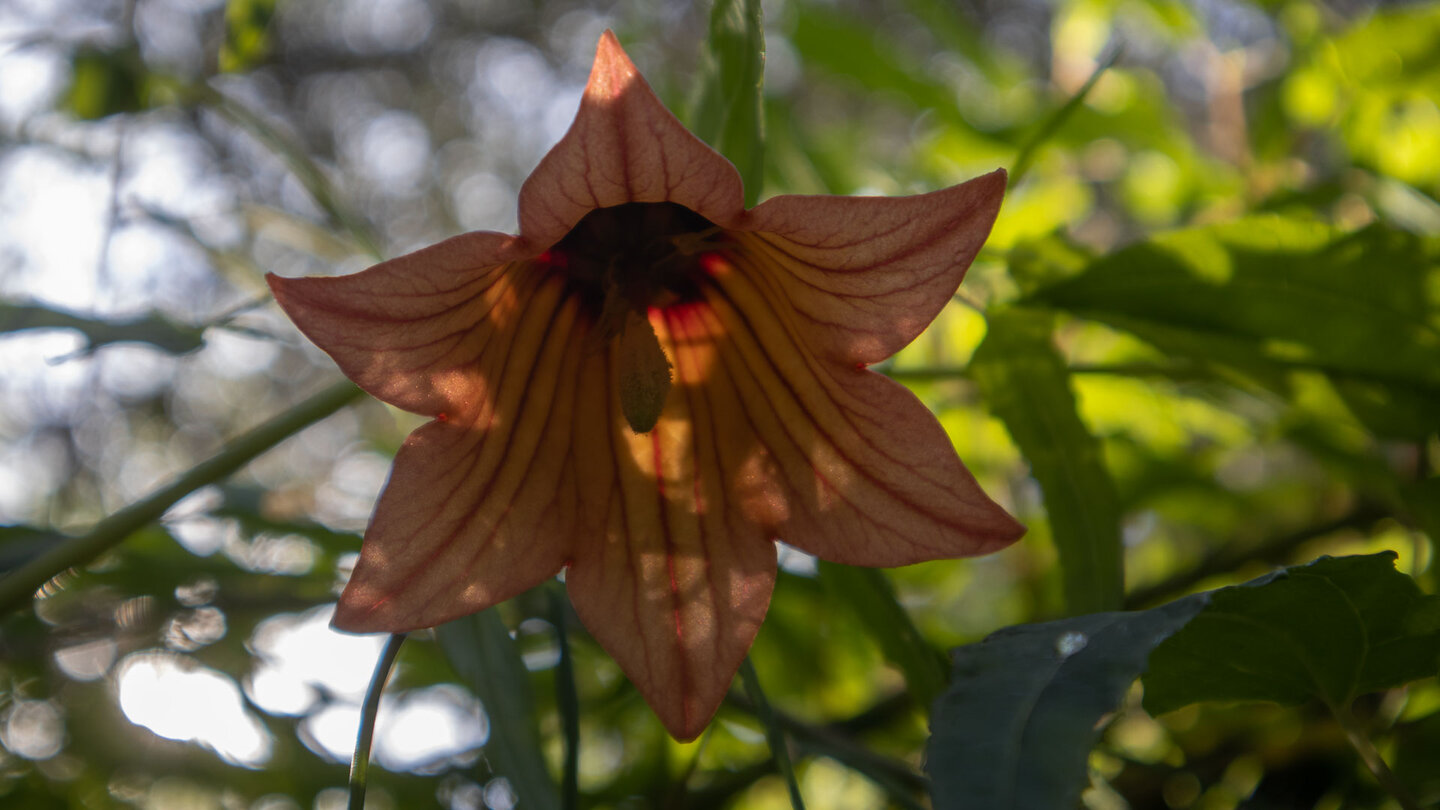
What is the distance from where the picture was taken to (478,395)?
2.52ft

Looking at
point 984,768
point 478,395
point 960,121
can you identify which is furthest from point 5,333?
point 960,121

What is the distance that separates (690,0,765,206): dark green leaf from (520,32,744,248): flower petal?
0.13 m

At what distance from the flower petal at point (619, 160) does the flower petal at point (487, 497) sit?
18cm

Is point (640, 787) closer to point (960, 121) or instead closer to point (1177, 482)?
point (1177, 482)

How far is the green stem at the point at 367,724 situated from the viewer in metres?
0.62

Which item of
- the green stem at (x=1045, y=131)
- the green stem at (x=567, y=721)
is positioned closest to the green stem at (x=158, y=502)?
the green stem at (x=567, y=721)

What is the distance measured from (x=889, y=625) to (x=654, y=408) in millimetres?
260

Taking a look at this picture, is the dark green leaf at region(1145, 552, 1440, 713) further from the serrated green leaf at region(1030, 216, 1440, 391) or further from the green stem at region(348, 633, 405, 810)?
the green stem at region(348, 633, 405, 810)

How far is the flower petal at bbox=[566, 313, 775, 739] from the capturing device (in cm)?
69

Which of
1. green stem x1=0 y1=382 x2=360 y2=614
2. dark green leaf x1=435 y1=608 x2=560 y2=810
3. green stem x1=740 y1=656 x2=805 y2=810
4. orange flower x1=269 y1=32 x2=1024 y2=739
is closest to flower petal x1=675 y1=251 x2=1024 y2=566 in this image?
orange flower x1=269 y1=32 x2=1024 y2=739

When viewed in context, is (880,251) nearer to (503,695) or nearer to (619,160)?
(619,160)

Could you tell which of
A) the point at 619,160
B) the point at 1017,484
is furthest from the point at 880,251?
the point at 1017,484

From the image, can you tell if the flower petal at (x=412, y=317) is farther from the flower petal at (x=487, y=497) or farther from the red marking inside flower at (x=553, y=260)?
the red marking inside flower at (x=553, y=260)

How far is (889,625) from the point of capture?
80cm
